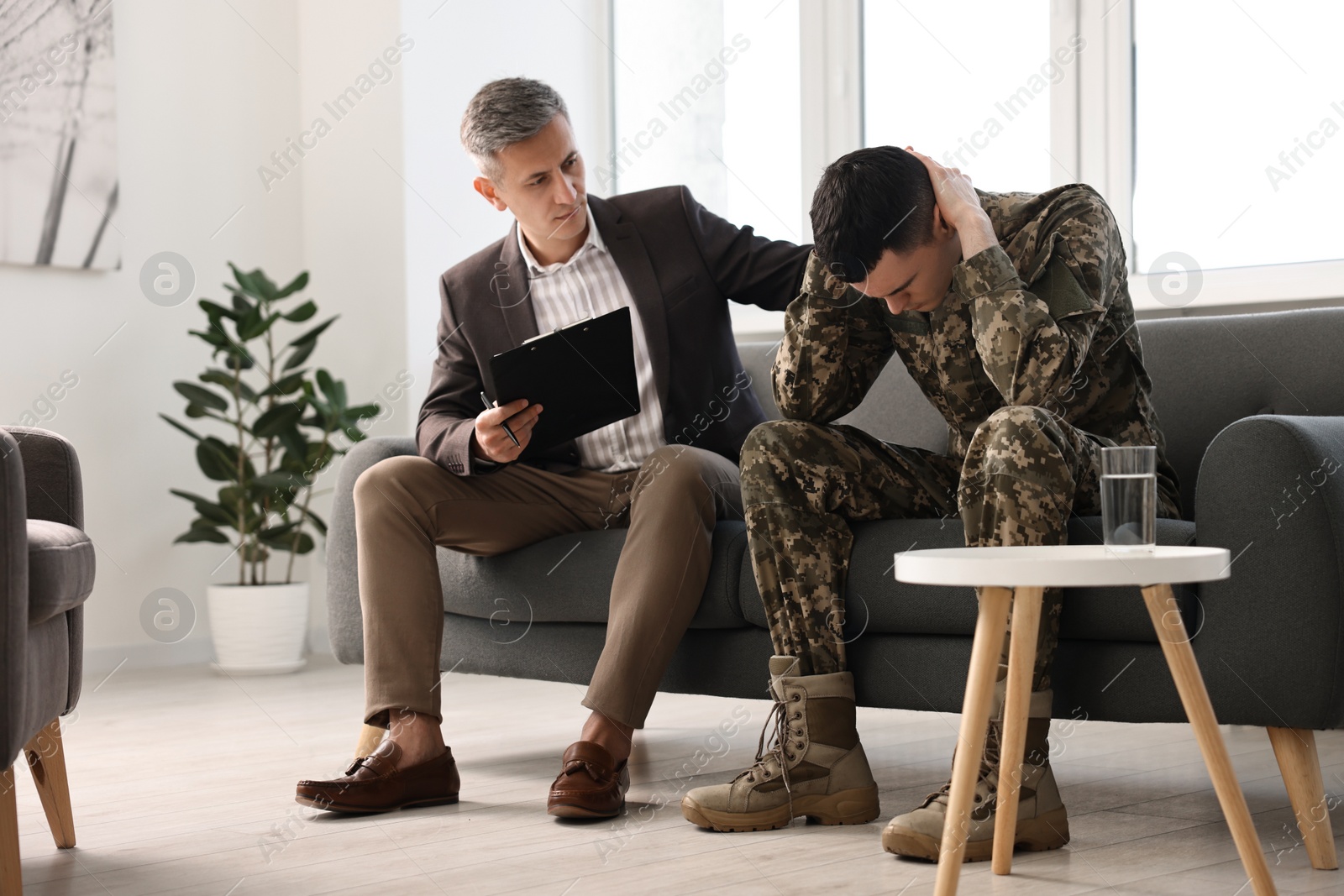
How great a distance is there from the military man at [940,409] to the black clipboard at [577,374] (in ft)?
0.74

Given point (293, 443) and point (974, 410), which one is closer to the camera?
point (974, 410)

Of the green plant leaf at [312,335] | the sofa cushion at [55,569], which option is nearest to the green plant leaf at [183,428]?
the green plant leaf at [312,335]

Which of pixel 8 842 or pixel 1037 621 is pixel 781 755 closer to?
pixel 1037 621

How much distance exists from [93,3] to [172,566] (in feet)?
5.17

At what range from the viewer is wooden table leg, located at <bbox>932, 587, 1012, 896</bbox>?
124 cm

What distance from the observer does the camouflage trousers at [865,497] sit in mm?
1491

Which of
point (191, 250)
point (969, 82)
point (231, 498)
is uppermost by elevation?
point (969, 82)

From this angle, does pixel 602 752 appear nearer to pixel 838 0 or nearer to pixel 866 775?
pixel 866 775

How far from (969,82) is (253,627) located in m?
2.32

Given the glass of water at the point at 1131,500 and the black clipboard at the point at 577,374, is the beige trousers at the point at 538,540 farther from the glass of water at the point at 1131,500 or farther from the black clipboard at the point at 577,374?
the glass of water at the point at 1131,500

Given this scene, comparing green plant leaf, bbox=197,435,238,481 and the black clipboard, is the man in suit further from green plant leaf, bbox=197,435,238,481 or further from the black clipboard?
green plant leaf, bbox=197,435,238,481

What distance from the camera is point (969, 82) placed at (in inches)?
129

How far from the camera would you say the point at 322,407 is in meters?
3.66

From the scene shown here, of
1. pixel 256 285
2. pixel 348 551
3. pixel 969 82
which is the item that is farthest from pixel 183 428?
pixel 969 82
